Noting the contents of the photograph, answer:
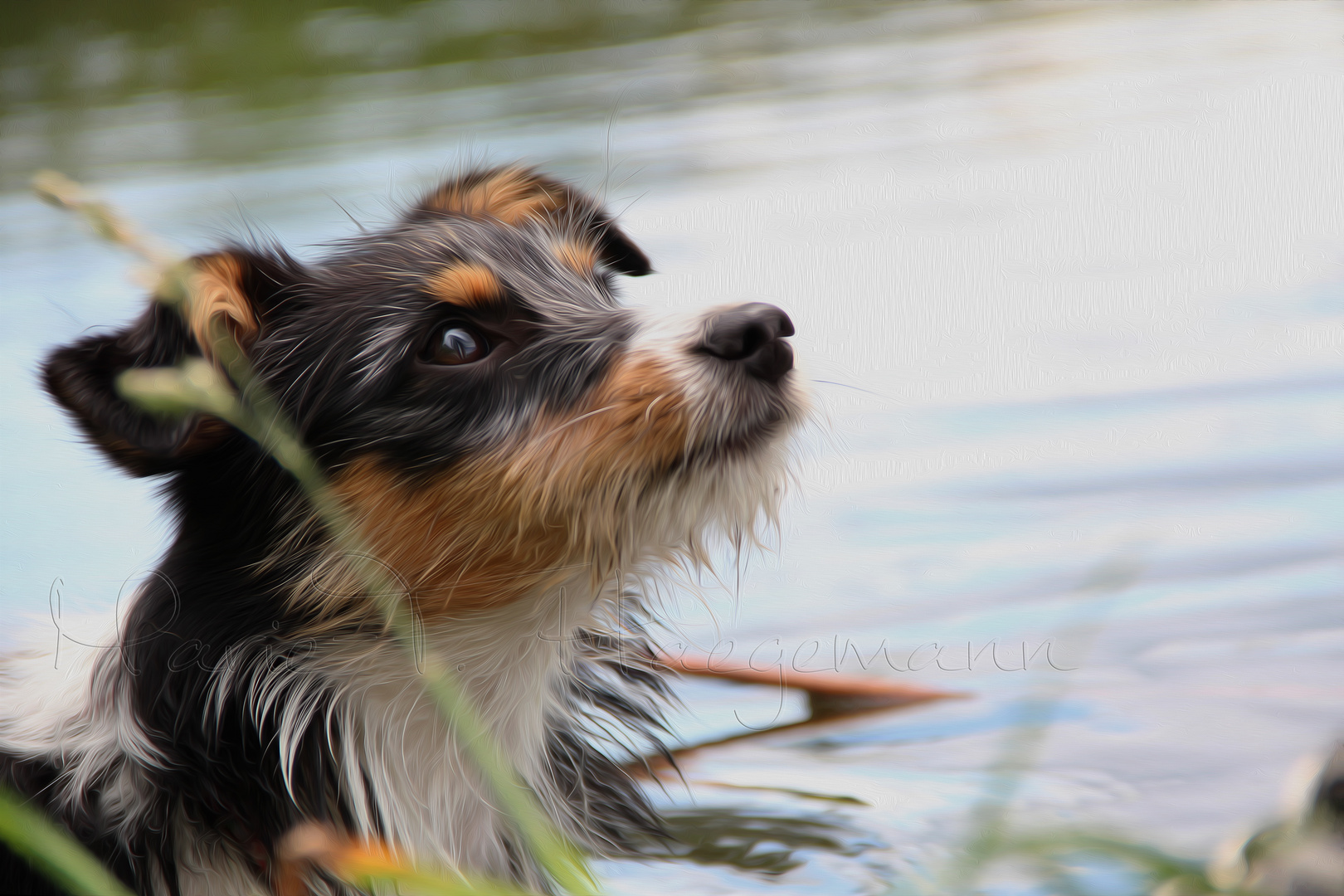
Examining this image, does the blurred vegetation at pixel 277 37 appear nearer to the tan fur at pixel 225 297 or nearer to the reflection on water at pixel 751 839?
the tan fur at pixel 225 297

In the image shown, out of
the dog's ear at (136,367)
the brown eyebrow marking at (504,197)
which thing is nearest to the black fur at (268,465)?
the dog's ear at (136,367)

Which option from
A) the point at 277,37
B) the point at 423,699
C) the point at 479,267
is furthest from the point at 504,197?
the point at 277,37

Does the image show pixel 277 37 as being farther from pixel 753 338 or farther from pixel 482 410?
pixel 753 338

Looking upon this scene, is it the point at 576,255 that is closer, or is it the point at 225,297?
the point at 225,297

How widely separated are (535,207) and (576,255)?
214 mm

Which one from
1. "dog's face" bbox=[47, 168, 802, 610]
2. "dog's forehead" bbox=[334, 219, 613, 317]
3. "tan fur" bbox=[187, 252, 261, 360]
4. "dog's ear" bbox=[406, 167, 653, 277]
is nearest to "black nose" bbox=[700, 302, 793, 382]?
"dog's face" bbox=[47, 168, 802, 610]

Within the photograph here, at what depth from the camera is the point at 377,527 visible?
6.31 ft

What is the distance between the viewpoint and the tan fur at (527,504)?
184cm

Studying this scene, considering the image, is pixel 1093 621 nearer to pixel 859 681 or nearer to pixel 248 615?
pixel 248 615

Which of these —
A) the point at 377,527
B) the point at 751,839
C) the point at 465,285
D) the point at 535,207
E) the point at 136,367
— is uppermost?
the point at 535,207

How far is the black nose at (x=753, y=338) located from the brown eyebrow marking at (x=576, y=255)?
0.50m

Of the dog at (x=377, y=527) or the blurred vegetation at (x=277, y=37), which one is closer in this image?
the dog at (x=377, y=527)

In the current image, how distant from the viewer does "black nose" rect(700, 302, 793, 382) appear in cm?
188

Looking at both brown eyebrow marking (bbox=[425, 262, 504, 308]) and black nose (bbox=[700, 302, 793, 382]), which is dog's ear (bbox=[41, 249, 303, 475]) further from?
black nose (bbox=[700, 302, 793, 382])
